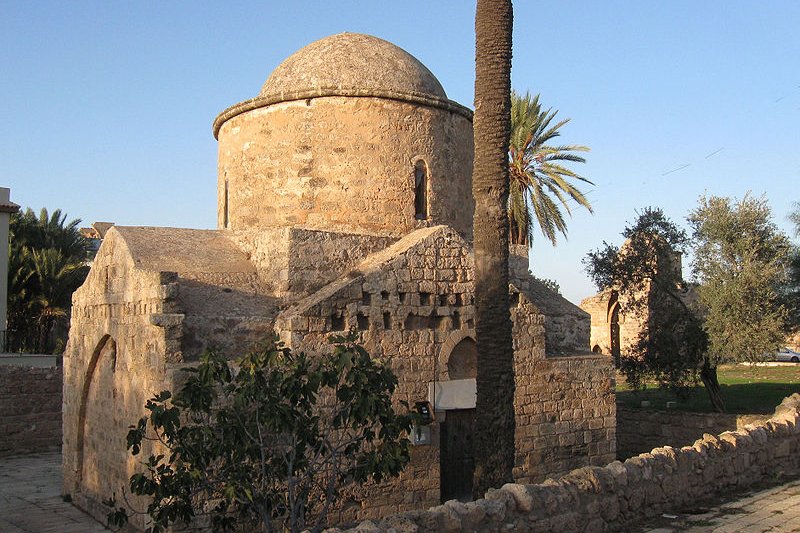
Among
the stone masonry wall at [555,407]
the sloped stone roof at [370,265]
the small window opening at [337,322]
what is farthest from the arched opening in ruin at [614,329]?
the small window opening at [337,322]

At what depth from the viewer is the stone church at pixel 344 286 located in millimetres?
8531

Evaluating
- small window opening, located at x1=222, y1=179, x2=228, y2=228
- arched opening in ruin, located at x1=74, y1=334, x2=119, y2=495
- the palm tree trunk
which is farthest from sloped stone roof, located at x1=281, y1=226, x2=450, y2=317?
small window opening, located at x1=222, y1=179, x2=228, y2=228

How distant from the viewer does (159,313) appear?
7832 millimetres

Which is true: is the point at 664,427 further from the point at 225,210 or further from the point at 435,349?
the point at 225,210

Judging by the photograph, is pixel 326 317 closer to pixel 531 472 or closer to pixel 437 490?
pixel 437 490

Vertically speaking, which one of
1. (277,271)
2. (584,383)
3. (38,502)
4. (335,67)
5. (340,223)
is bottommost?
Result: (38,502)

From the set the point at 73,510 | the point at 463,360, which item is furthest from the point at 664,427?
the point at 73,510

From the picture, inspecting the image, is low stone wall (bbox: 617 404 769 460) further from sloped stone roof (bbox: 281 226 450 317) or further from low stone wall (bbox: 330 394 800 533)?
sloped stone roof (bbox: 281 226 450 317)

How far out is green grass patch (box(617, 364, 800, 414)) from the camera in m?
15.3

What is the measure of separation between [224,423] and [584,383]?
19.6ft

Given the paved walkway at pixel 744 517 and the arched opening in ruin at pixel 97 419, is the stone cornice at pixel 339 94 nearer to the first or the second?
the arched opening in ruin at pixel 97 419

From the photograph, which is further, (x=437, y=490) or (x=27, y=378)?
(x=27, y=378)

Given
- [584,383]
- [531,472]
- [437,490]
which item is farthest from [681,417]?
[437,490]

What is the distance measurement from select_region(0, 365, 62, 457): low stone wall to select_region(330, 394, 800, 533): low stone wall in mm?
12116
